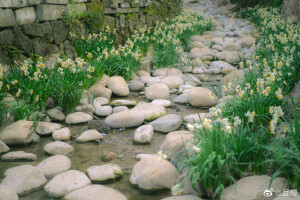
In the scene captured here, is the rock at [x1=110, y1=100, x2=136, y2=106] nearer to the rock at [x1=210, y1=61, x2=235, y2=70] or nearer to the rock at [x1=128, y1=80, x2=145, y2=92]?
the rock at [x1=128, y1=80, x2=145, y2=92]

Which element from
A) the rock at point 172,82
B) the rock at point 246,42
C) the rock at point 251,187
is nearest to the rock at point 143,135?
the rock at point 251,187

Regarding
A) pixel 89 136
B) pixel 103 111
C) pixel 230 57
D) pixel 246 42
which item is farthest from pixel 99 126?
pixel 246 42

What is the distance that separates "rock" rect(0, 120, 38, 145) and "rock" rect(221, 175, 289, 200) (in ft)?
7.18

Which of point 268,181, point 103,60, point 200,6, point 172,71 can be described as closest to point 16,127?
point 103,60

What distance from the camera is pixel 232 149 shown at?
259 centimetres

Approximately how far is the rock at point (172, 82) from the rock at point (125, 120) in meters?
1.64

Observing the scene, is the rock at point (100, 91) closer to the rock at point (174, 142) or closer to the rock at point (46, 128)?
the rock at point (46, 128)

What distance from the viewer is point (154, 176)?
281 centimetres

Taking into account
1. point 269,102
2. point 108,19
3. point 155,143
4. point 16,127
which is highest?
point 108,19

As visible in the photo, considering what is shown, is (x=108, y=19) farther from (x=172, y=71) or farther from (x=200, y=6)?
(x=200, y=6)

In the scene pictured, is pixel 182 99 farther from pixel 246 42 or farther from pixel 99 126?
pixel 246 42

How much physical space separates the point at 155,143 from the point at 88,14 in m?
3.12

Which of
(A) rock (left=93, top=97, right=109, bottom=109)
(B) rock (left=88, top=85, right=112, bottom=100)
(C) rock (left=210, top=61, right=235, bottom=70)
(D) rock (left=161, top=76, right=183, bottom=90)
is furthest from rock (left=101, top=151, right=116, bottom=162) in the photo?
(C) rock (left=210, top=61, right=235, bottom=70)

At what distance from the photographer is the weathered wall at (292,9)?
8.35m
